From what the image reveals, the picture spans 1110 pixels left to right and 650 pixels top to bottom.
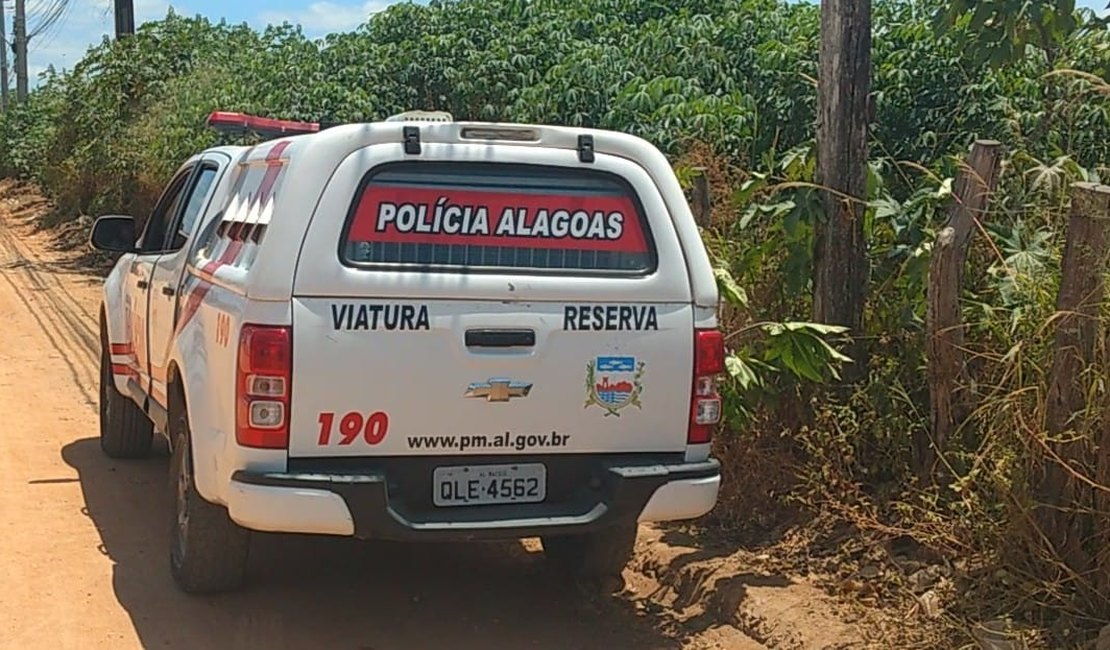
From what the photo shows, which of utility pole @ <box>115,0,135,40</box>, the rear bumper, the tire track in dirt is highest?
utility pole @ <box>115,0,135,40</box>

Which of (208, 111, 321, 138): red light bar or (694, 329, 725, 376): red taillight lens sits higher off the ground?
(208, 111, 321, 138): red light bar

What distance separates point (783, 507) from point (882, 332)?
38.1 inches

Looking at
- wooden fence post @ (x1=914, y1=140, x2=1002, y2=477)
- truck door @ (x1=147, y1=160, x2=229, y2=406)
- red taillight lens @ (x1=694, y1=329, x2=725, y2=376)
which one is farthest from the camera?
truck door @ (x1=147, y1=160, x2=229, y2=406)

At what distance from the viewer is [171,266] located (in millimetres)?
6223

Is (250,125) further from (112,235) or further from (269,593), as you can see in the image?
(269,593)

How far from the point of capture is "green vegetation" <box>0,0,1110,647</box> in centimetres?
480

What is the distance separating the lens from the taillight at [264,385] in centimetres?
436

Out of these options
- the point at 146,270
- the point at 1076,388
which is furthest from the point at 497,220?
the point at 146,270

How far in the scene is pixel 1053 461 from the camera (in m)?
4.49

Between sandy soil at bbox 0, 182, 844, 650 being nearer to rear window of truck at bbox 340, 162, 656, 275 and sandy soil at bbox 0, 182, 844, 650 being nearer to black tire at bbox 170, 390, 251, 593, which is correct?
black tire at bbox 170, 390, 251, 593

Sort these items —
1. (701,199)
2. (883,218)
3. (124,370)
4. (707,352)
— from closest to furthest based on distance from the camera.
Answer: (707,352), (883,218), (701,199), (124,370)

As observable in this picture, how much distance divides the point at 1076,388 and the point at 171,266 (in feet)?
13.7

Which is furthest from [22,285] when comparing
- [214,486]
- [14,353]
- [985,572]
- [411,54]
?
[985,572]

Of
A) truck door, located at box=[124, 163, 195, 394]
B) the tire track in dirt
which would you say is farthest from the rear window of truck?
the tire track in dirt
